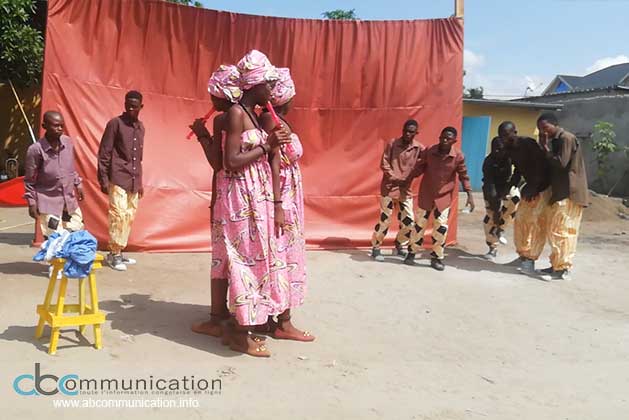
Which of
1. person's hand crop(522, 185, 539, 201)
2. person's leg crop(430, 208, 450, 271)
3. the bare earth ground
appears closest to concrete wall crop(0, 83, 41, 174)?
the bare earth ground

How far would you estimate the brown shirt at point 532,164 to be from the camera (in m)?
6.00

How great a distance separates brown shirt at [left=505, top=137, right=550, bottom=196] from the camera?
5996 mm

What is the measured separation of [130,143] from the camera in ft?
17.8

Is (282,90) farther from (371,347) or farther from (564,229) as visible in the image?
(564,229)

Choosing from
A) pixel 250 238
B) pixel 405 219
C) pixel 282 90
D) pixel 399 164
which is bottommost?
pixel 405 219

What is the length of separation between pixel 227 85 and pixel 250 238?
3.08ft

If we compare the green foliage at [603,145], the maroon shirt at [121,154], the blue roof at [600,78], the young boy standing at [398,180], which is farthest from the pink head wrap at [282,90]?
the blue roof at [600,78]

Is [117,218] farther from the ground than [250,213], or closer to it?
closer to it

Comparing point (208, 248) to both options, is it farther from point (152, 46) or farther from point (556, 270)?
point (556, 270)

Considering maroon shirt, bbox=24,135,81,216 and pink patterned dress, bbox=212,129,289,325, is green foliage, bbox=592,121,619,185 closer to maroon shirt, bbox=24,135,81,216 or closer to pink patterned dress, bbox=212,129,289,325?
pink patterned dress, bbox=212,129,289,325

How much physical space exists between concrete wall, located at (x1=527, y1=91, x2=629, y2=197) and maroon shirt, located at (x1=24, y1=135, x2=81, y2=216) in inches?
503

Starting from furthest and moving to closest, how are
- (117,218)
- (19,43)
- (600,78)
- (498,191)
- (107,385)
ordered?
(600,78)
(19,43)
(498,191)
(117,218)
(107,385)

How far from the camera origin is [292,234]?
144 inches

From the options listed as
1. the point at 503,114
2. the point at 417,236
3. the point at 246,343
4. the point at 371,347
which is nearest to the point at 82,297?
the point at 246,343
